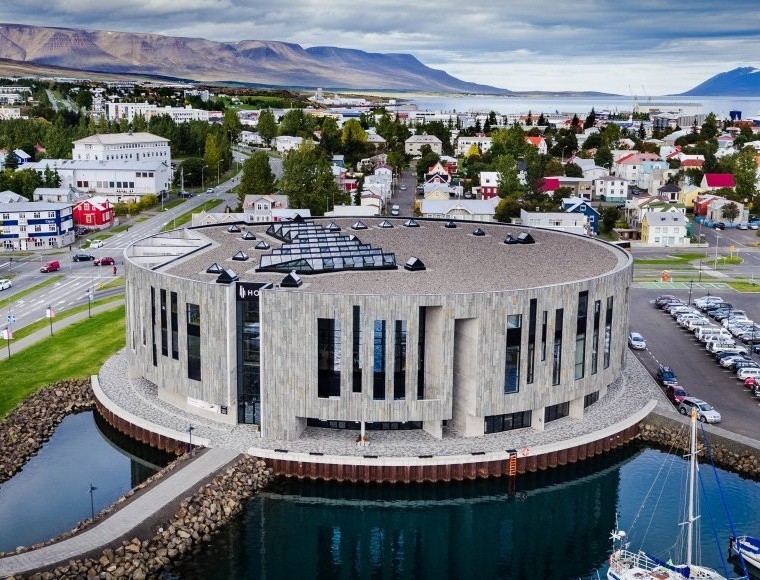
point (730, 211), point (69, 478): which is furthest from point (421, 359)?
point (730, 211)

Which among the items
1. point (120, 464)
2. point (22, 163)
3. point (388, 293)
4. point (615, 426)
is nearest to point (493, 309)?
point (388, 293)

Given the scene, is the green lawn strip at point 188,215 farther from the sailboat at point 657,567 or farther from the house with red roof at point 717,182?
the sailboat at point 657,567

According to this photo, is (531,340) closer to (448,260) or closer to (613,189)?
(448,260)

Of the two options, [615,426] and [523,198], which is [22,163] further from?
[615,426]

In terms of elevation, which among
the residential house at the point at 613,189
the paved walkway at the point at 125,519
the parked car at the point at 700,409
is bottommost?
the paved walkway at the point at 125,519

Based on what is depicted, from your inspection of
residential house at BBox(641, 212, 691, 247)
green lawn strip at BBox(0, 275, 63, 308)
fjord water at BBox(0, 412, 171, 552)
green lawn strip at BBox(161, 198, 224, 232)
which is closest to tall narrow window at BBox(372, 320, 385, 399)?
fjord water at BBox(0, 412, 171, 552)

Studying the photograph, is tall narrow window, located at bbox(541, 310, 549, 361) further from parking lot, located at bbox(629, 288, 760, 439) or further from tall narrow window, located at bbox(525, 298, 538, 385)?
parking lot, located at bbox(629, 288, 760, 439)

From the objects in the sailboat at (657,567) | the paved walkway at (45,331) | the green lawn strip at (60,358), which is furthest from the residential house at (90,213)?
the sailboat at (657,567)
